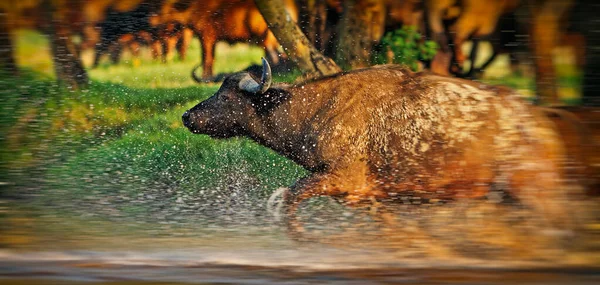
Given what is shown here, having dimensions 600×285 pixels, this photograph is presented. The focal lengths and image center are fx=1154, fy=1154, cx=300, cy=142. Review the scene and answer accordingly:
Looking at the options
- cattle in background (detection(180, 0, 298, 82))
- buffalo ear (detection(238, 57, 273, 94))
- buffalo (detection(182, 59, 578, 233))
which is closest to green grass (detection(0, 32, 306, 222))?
cattle in background (detection(180, 0, 298, 82))

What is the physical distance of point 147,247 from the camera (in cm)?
947

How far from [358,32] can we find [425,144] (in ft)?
13.9

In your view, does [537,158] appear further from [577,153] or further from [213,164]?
[213,164]

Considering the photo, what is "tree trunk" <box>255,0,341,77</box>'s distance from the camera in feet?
40.5

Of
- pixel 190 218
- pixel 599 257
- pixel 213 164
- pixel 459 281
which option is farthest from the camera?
pixel 213 164

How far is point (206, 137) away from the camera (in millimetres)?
14133

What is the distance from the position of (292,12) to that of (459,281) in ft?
22.6

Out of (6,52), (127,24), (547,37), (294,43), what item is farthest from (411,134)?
(127,24)

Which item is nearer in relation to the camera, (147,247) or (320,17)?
(147,247)

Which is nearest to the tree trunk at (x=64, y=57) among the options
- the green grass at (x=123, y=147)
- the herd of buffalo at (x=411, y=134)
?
the green grass at (x=123, y=147)

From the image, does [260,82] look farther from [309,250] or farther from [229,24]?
[229,24]

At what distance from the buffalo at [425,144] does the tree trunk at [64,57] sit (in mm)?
5649

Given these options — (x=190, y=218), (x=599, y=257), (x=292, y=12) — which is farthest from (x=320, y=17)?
(x=599, y=257)

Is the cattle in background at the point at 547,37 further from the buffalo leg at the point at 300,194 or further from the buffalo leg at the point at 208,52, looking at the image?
the buffalo leg at the point at 208,52
